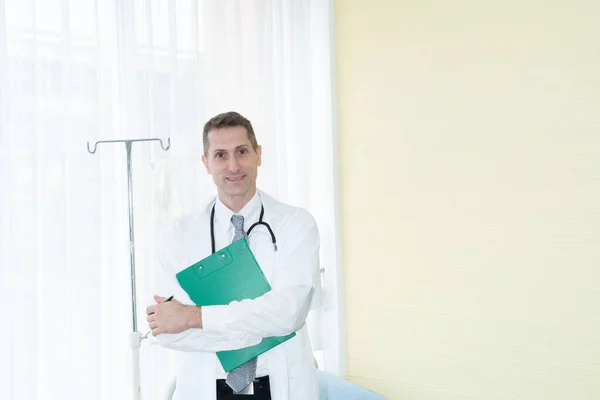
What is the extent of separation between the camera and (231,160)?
6.67 ft

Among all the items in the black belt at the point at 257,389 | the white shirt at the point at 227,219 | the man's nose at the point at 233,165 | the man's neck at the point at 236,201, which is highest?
the man's nose at the point at 233,165

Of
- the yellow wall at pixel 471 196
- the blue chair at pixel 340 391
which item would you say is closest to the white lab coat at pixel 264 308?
the blue chair at pixel 340 391

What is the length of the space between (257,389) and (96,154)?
998 mm

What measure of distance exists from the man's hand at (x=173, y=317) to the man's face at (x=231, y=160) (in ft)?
1.20

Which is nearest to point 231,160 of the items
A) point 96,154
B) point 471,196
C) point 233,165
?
point 233,165

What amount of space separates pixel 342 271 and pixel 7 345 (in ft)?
5.43

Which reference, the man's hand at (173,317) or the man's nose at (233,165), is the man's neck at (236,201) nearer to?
the man's nose at (233,165)

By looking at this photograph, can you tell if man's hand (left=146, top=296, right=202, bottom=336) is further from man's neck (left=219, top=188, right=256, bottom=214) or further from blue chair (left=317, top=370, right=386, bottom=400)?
blue chair (left=317, top=370, right=386, bottom=400)

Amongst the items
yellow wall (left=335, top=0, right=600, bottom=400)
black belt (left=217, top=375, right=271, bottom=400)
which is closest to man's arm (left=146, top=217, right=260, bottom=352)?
black belt (left=217, top=375, right=271, bottom=400)

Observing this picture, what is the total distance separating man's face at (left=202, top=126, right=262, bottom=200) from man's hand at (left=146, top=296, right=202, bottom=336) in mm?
367

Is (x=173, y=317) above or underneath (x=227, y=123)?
underneath

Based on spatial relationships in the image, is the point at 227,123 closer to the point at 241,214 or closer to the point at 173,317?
the point at 241,214

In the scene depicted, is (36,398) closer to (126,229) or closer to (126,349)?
(126,349)

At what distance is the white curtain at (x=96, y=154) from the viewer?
2.18 m
